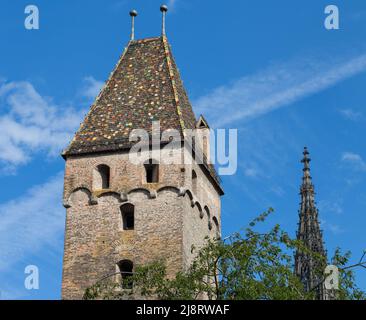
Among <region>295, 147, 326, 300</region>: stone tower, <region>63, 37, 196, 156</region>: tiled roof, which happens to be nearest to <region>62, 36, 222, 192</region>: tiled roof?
<region>63, 37, 196, 156</region>: tiled roof

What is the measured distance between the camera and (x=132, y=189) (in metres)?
34.2

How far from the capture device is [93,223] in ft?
112

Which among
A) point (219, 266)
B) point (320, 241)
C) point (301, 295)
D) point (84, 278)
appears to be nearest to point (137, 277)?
point (219, 266)

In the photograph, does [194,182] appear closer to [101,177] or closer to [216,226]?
[216,226]

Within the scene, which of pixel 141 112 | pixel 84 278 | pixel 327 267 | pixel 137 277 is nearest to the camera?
pixel 327 267

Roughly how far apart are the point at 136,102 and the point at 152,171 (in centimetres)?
341

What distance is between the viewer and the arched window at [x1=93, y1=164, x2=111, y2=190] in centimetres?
3496

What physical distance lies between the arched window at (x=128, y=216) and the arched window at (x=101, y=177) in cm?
128

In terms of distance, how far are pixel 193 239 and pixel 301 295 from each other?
11.4m

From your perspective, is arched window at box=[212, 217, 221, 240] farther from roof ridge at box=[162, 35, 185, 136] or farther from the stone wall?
roof ridge at box=[162, 35, 185, 136]

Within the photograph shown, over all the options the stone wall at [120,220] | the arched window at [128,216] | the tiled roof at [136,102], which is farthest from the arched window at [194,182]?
the arched window at [128,216]

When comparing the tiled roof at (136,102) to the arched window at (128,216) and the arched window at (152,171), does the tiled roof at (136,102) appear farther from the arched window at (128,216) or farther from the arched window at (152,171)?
the arched window at (128,216)

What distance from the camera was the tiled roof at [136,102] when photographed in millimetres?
35656
